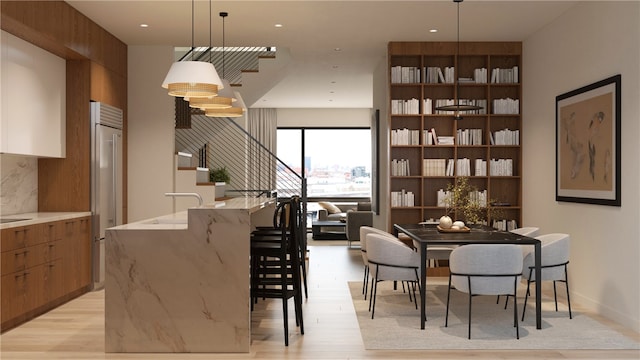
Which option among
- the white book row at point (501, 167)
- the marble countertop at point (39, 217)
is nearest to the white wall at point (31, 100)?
the marble countertop at point (39, 217)

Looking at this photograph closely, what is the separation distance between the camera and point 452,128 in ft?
26.9

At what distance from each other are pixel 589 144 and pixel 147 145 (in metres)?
5.32

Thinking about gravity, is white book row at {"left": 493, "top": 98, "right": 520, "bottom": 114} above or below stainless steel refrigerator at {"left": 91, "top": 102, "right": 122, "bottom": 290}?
above

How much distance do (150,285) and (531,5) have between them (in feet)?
15.3

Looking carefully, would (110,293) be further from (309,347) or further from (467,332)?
(467,332)

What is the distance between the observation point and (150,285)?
4434 millimetres

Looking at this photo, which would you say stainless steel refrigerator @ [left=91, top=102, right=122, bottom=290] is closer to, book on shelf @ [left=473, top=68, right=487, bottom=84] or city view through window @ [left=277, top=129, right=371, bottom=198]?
book on shelf @ [left=473, top=68, right=487, bottom=84]

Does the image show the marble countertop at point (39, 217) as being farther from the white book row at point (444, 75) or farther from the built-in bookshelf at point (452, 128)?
the white book row at point (444, 75)

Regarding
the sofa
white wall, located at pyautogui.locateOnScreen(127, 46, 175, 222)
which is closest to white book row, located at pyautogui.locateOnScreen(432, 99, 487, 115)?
white wall, located at pyautogui.locateOnScreen(127, 46, 175, 222)

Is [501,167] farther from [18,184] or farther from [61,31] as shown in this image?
[18,184]

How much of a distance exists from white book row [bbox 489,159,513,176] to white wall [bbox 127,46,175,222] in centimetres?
422

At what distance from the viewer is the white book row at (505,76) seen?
7.96 m

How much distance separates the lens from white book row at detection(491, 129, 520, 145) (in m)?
7.97

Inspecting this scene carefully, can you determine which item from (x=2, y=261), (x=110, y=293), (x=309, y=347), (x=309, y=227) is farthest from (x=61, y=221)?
(x=309, y=227)
